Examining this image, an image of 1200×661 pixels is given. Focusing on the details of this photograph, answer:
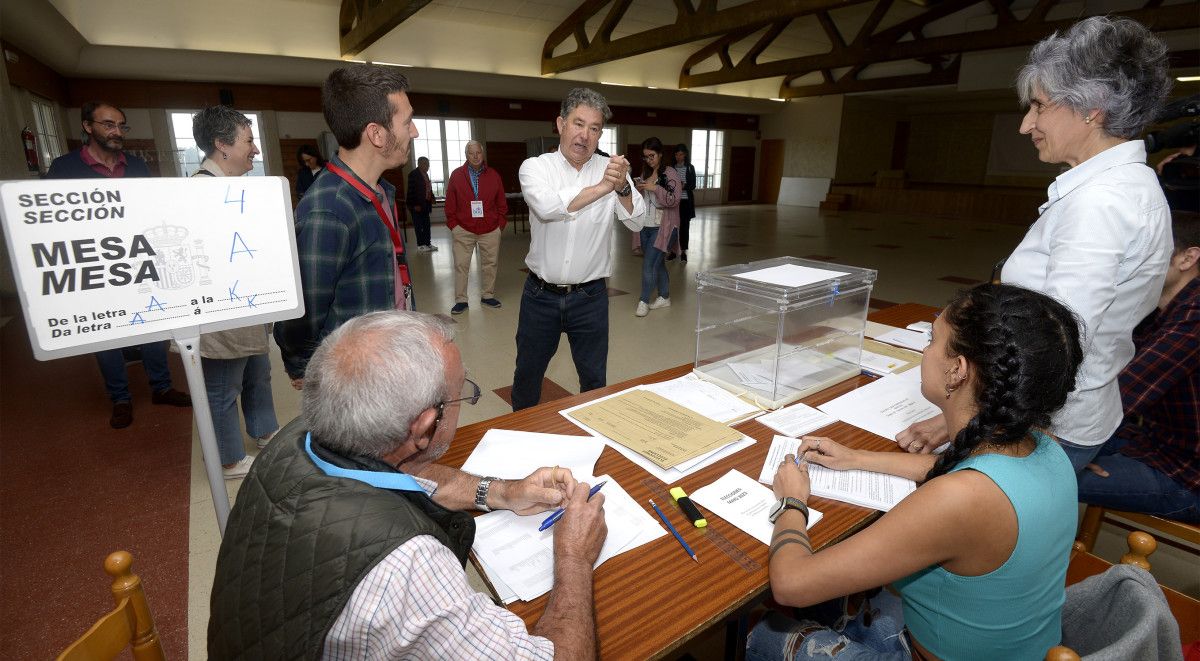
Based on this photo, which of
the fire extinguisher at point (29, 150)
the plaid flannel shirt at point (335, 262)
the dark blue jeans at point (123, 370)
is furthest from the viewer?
the fire extinguisher at point (29, 150)

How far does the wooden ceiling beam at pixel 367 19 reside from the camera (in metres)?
6.40

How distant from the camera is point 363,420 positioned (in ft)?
2.60

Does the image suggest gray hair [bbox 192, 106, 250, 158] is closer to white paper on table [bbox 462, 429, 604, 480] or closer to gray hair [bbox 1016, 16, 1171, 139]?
white paper on table [bbox 462, 429, 604, 480]

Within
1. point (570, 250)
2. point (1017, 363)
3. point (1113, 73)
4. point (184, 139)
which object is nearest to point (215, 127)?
point (570, 250)

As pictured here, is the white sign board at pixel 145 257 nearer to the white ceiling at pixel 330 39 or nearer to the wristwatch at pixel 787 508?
the wristwatch at pixel 787 508

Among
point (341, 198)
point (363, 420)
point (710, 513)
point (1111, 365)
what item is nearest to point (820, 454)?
point (710, 513)

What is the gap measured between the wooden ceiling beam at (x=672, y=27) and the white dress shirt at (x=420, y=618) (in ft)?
23.2

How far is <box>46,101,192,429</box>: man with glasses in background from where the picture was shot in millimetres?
2785

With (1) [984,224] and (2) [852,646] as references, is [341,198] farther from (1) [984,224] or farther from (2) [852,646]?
(1) [984,224]

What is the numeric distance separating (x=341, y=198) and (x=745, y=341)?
1.22m

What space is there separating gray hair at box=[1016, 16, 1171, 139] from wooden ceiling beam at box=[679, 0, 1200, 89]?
7.92m

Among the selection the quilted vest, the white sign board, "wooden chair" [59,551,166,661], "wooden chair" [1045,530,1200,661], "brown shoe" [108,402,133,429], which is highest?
the white sign board

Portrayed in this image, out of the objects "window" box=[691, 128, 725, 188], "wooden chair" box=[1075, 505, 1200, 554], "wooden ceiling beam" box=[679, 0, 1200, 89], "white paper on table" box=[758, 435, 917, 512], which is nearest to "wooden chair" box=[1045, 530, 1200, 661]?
"wooden chair" box=[1075, 505, 1200, 554]

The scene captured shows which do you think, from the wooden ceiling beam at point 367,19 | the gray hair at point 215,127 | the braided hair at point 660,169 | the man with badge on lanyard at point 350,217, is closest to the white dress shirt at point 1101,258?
the man with badge on lanyard at point 350,217
